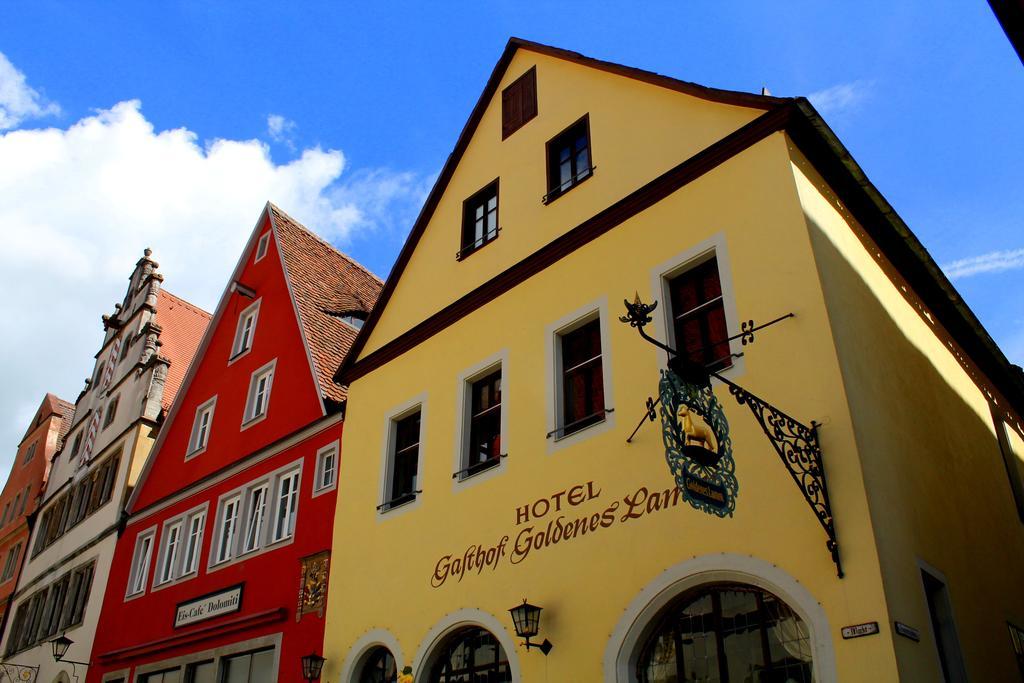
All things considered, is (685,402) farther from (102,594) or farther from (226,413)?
(102,594)

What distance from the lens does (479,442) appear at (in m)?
11.9

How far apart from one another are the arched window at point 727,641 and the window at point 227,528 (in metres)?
9.80

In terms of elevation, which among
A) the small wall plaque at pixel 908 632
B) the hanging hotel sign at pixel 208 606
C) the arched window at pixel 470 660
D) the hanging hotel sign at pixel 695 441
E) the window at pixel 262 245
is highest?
the window at pixel 262 245

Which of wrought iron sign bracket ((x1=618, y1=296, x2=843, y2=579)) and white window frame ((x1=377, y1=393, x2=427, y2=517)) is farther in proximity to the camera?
white window frame ((x1=377, y1=393, x2=427, y2=517))

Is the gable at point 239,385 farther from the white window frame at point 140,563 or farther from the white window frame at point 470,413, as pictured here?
the white window frame at point 470,413

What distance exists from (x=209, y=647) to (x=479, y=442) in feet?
22.9

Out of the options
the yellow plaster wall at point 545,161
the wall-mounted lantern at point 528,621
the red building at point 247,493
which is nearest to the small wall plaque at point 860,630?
the wall-mounted lantern at point 528,621

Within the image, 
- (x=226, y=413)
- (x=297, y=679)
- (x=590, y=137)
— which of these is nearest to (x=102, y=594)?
(x=226, y=413)

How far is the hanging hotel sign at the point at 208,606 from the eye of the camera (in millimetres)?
15055

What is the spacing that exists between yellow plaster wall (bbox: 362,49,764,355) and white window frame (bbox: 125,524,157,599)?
7.58m

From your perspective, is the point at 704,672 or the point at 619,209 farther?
the point at 619,209

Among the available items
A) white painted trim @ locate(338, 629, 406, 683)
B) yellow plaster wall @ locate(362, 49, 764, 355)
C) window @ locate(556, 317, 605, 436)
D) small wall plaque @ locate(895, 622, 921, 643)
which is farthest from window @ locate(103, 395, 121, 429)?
small wall plaque @ locate(895, 622, 921, 643)

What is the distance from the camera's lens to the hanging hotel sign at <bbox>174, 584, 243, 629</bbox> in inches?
593

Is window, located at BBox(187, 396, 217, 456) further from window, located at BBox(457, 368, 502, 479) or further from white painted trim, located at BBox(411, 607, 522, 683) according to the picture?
white painted trim, located at BBox(411, 607, 522, 683)
